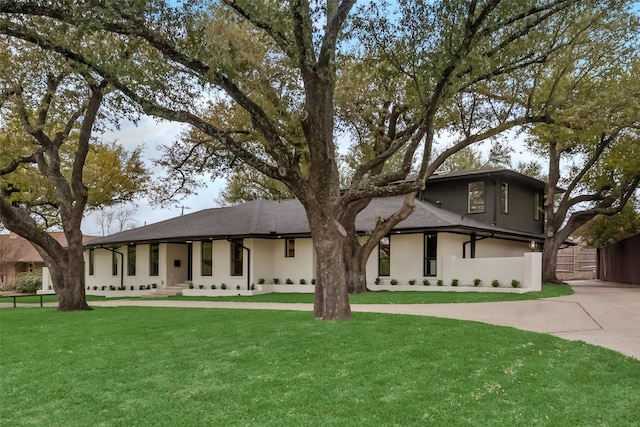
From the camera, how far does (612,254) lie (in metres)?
30.6

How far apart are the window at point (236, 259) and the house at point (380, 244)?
0.04 meters

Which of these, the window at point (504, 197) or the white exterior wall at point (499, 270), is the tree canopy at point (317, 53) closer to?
the white exterior wall at point (499, 270)

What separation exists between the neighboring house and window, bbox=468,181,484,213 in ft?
106

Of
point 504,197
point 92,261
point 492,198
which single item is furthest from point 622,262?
point 92,261

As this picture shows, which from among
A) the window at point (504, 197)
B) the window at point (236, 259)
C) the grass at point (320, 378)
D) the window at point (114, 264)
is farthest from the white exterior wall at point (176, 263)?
the window at point (504, 197)

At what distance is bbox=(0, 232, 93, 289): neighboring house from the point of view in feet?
123

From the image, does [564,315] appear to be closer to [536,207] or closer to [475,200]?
[475,200]

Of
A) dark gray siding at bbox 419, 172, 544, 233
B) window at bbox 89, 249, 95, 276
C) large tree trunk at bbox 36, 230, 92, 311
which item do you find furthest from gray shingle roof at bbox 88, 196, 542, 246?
large tree trunk at bbox 36, 230, 92, 311

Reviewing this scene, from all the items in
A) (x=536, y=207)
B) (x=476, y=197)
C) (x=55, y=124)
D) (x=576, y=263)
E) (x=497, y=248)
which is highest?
(x=55, y=124)

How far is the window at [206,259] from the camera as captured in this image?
22344mm

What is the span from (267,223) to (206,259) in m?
3.16

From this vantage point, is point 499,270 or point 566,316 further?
point 499,270

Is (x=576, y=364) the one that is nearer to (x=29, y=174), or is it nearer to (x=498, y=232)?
(x=498, y=232)

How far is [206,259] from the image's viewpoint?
73.9 ft
